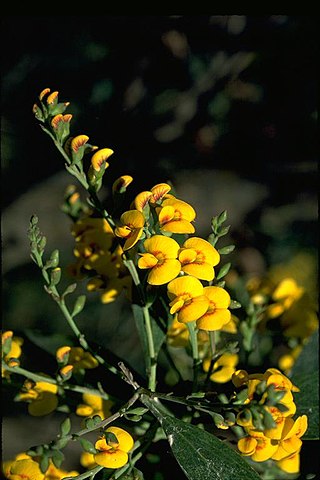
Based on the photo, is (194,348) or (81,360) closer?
(194,348)

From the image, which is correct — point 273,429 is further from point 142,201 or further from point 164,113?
point 164,113

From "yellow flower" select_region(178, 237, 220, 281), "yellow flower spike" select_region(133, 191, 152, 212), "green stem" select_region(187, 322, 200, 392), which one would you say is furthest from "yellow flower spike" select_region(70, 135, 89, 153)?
"green stem" select_region(187, 322, 200, 392)

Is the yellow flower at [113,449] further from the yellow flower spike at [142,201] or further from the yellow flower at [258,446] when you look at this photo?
the yellow flower spike at [142,201]

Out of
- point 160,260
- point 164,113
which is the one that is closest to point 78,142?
point 160,260

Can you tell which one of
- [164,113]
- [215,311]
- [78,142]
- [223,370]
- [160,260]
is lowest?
[164,113]

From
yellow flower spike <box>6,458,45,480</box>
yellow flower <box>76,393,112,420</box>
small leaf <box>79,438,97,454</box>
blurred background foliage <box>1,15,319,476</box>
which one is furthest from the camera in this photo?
blurred background foliage <box>1,15,319,476</box>

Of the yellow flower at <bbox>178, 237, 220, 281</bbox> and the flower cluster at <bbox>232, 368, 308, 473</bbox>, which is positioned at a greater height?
the yellow flower at <bbox>178, 237, 220, 281</bbox>

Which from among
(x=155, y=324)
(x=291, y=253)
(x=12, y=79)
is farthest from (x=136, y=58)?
(x=155, y=324)

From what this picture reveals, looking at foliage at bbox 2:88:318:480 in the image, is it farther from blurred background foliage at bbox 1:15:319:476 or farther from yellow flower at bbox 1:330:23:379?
blurred background foliage at bbox 1:15:319:476
